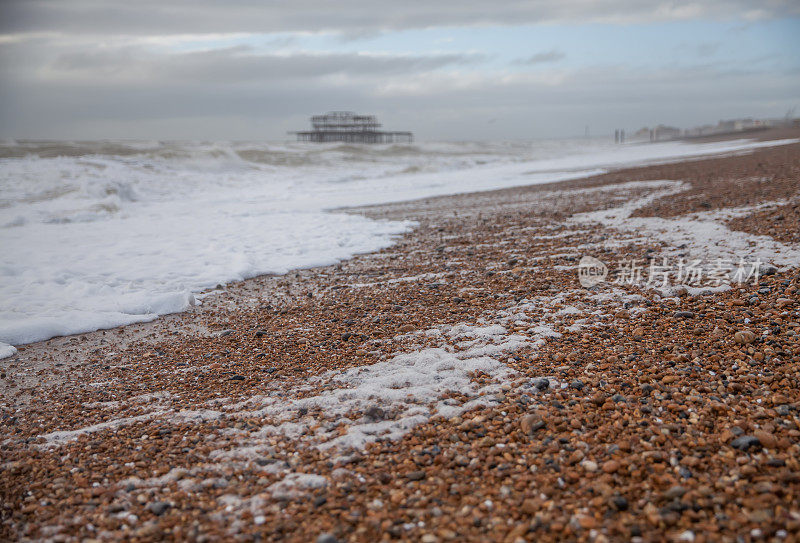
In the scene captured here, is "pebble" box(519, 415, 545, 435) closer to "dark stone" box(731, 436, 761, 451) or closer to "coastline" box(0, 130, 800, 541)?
"coastline" box(0, 130, 800, 541)

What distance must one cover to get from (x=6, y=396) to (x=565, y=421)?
3792mm

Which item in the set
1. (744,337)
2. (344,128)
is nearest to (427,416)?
(744,337)

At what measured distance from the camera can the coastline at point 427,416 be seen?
2264 mm

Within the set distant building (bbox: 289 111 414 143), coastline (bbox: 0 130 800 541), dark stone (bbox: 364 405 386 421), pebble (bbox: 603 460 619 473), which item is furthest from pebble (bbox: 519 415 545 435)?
distant building (bbox: 289 111 414 143)

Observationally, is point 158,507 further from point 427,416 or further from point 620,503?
→ point 620,503

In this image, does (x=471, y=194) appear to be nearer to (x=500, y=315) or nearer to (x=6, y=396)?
(x=500, y=315)

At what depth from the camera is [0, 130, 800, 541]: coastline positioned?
2264mm

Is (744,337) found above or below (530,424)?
above

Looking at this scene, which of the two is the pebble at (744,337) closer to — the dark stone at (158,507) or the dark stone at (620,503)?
the dark stone at (620,503)

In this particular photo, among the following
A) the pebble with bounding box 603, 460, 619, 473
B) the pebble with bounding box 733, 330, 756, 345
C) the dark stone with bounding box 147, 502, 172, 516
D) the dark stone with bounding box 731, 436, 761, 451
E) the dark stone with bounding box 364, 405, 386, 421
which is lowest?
the dark stone with bounding box 147, 502, 172, 516

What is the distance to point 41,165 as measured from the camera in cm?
2155

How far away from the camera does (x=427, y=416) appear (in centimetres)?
311

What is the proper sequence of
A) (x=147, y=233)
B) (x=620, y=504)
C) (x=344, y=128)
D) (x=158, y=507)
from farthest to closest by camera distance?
(x=344, y=128)
(x=147, y=233)
(x=158, y=507)
(x=620, y=504)

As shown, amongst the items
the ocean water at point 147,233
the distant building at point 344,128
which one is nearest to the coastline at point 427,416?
the ocean water at point 147,233
